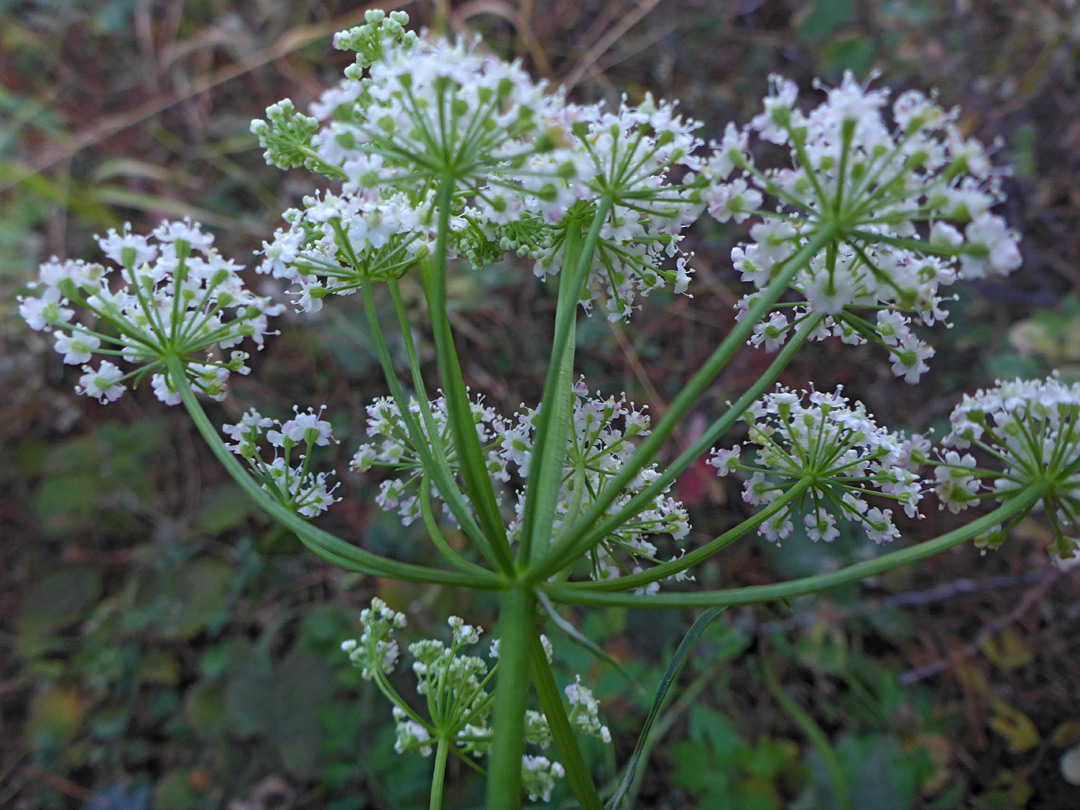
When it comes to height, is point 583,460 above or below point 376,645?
above

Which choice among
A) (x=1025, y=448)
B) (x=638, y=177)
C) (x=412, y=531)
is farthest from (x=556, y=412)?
(x=412, y=531)

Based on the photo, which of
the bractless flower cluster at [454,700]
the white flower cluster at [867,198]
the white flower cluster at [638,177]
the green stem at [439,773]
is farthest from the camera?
the bractless flower cluster at [454,700]

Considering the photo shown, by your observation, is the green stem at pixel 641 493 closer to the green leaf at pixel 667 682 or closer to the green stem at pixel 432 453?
the green stem at pixel 432 453

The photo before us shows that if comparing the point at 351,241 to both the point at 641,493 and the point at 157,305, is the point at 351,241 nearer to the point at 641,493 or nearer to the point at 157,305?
the point at 157,305

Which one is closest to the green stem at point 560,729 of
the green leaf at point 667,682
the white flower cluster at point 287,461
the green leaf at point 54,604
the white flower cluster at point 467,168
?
the green leaf at point 667,682

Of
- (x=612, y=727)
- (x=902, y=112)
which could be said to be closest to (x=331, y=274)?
(x=902, y=112)

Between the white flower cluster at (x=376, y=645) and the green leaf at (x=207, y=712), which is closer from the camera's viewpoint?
the white flower cluster at (x=376, y=645)
